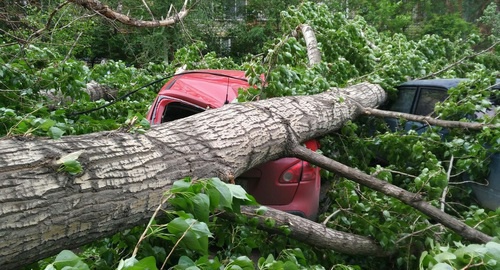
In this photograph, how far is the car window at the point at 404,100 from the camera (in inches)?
221

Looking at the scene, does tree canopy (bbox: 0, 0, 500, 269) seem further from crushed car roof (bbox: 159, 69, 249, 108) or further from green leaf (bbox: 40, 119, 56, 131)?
crushed car roof (bbox: 159, 69, 249, 108)

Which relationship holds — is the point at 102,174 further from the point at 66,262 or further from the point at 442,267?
the point at 442,267

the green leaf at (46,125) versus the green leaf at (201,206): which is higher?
the green leaf at (46,125)

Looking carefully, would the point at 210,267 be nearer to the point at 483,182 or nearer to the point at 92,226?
the point at 92,226

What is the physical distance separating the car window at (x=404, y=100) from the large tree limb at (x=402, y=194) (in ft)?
8.82

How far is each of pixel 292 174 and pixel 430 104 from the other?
2.26 m

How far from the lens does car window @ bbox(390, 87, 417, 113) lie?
562 centimetres

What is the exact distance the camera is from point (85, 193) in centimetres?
189

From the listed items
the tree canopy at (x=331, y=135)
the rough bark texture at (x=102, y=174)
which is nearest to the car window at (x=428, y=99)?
the tree canopy at (x=331, y=135)

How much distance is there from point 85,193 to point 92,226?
14 centimetres

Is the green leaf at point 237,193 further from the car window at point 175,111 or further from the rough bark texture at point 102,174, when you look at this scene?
the car window at point 175,111

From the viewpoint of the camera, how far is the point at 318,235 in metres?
3.11

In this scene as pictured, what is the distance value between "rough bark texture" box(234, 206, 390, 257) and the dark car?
46.5 inches

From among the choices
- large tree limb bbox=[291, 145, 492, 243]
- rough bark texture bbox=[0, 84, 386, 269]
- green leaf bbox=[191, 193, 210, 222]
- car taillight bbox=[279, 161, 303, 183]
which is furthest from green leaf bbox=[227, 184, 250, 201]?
car taillight bbox=[279, 161, 303, 183]
